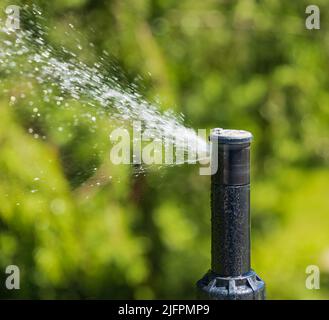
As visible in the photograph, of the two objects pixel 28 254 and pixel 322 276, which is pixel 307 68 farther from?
pixel 28 254

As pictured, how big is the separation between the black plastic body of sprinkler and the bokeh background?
877 mm

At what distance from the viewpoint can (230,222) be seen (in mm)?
1412

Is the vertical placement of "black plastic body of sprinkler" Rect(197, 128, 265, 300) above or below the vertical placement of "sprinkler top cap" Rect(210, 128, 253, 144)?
below

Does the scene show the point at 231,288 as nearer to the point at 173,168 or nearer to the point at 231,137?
the point at 231,137

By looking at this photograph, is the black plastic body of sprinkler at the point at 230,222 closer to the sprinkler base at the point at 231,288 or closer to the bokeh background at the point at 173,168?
the sprinkler base at the point at 231,288

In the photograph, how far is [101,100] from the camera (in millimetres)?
2115

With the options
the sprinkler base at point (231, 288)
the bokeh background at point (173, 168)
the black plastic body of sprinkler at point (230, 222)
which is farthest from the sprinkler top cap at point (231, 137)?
the bokeh background at point (173, 168)

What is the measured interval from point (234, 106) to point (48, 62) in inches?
26.8

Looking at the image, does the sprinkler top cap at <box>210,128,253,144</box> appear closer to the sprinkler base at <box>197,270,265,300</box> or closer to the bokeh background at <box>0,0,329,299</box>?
the sprinkler base at <box>197,270,265,300</box>

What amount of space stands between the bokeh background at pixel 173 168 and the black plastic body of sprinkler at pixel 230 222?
0.88 meters

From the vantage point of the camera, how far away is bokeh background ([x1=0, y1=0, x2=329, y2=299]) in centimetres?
228

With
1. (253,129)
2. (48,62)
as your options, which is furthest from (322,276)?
(48,62)

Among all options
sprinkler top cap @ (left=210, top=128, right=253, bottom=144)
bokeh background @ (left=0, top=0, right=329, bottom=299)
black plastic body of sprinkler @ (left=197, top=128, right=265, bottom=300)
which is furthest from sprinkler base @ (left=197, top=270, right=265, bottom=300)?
bokeh background @ (left=0, top=0, right=329, bottom=299)

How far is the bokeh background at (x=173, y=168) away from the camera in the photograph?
2.28m
